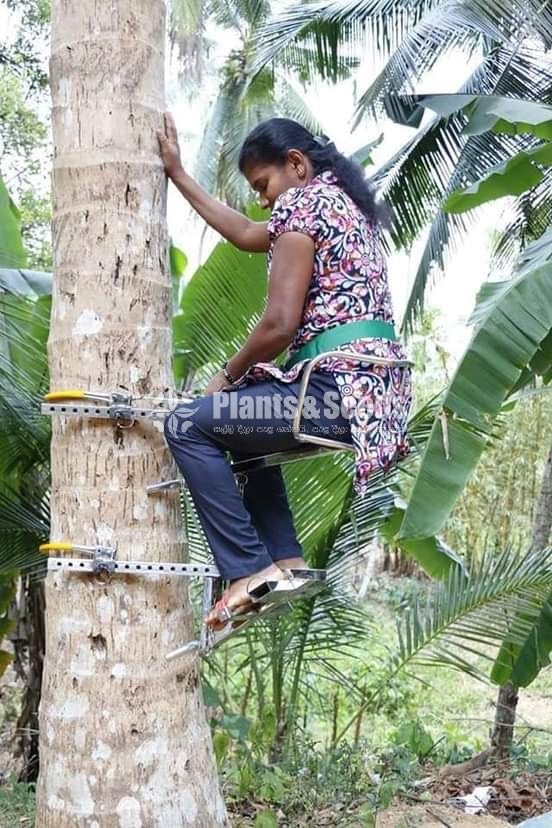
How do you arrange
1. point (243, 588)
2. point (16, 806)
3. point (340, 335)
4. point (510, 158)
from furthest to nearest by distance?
1. point (510, 158)
2. point (16, 806)
3. point (340, 335)
4. point (243, 588)

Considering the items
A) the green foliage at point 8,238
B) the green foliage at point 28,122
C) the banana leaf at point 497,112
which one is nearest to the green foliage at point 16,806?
the green foliage at point 8,238

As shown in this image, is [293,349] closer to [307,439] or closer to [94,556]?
[307,439]

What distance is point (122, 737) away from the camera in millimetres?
2428

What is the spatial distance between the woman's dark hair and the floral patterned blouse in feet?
0.22

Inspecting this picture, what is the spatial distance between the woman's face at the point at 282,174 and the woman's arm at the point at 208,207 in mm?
108

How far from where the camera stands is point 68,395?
249 centimetres

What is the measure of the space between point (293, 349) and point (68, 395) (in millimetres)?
651

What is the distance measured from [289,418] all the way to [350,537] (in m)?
2.02

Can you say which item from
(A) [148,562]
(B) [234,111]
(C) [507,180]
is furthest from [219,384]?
(B) [234,111]

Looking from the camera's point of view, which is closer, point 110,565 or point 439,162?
point 110,565

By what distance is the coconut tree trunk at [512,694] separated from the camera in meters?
4.90

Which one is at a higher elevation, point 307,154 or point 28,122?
point 28,122

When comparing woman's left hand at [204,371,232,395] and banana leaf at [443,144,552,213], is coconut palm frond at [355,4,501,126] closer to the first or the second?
banana leaf at [443,144,552,213]

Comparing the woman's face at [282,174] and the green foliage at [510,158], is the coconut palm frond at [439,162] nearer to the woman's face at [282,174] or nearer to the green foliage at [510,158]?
the green foliage at [510,158]
